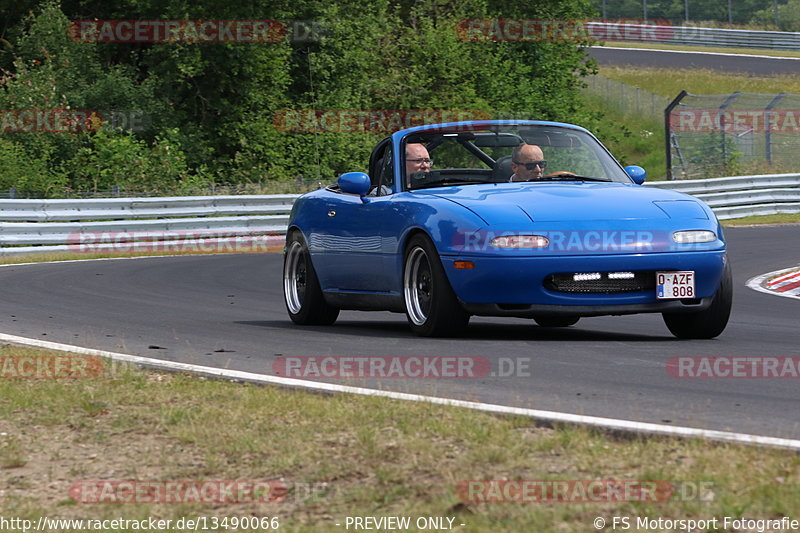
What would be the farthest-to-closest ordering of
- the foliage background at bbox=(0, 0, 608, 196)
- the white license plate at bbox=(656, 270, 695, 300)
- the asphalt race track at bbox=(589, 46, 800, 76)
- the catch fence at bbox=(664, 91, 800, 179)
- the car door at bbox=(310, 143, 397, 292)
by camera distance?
the asphalt race track at bbox=(589, 46, 800, 76)
the catch fence at bbox=(664, 91, 800, 179)
the foliage background at bbox=(0, 0, 608, 196)
the car door at bbox=(310, 143, 397, 292)
the white license plate at bbox=(656, 270, 695, 300)

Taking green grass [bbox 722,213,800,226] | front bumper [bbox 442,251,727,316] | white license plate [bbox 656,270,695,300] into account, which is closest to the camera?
front bumper [bbox 442,251,727,316]

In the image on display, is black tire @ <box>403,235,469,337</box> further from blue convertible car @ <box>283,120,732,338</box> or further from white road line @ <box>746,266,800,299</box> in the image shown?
white road line @ <box>746,266,800,299</box>

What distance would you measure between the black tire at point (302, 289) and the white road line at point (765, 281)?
5.09m

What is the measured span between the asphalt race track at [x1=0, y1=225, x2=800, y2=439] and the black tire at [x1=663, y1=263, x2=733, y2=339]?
0.50 feet

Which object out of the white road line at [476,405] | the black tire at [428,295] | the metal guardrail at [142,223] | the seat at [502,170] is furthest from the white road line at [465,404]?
the metal guardrail at [142,223]

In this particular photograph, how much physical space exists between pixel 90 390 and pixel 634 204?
3.59 metres

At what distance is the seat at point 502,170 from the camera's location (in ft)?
31.4

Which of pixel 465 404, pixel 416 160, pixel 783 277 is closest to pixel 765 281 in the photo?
pixel 783 277

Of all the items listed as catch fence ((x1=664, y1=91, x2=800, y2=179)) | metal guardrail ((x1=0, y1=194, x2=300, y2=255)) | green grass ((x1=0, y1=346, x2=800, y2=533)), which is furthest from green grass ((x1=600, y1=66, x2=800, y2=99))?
green grass ((x1=0, y1=346, x2=800, y2=533))

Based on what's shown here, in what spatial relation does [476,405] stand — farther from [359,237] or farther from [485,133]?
[485,133]

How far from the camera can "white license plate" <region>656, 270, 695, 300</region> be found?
27.1ft

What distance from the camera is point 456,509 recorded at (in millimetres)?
4219

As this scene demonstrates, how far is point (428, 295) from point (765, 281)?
7.84m

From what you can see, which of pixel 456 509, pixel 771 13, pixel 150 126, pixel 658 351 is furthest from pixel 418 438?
pixel 771 13
